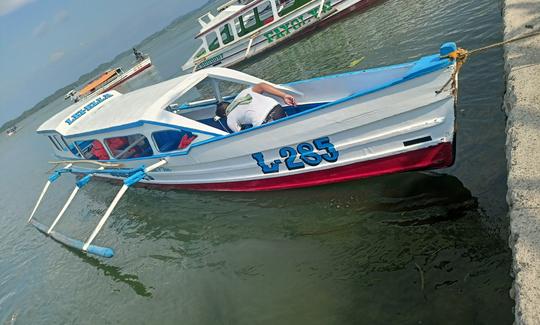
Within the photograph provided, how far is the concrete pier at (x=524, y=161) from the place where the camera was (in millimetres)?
3289

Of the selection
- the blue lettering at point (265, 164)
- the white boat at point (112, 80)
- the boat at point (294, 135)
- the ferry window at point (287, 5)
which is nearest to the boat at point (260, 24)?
the ferry window at point (287, 5)

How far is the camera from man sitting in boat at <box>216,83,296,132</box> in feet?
26.7

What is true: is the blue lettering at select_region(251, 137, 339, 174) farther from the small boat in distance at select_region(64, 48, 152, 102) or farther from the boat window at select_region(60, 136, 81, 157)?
the small boat in distance at select_region(64, 48, 152, 102)

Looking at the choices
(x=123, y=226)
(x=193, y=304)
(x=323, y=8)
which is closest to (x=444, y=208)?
(x=193, y=304)

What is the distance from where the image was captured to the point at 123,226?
11.1m

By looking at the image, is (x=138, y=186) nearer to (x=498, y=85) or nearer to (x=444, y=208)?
(x=444, y=208)

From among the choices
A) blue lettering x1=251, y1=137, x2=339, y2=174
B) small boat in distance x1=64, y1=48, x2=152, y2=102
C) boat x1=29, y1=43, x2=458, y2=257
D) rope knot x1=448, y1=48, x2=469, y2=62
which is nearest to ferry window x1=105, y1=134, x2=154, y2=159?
boat x1=29, y1=43, x2=458, y2=257

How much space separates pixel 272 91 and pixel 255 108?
86cm

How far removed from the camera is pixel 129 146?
10.8m

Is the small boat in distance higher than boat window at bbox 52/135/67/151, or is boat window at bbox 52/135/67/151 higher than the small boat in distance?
boat window at bbox 52/135/67/151

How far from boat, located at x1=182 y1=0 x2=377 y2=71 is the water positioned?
9.42 meters

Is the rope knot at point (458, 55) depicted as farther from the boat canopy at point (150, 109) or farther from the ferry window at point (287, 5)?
the ferry window at point (287, 5)

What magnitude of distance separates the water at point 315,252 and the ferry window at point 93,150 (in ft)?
5.18

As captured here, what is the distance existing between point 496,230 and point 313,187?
11.9ft
